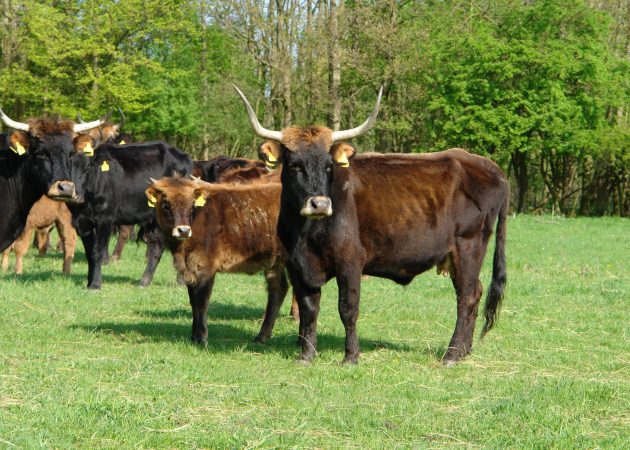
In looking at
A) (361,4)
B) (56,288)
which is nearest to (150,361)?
(56,288)

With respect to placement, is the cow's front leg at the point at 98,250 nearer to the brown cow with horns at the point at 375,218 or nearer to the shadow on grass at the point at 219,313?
the shadow on grass at the point at 219,313

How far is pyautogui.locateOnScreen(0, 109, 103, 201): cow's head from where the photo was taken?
9172 millimetres

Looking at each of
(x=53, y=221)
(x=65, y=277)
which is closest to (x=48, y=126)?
(x=65, y=277)

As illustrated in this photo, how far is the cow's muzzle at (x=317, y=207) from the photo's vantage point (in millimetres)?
7492

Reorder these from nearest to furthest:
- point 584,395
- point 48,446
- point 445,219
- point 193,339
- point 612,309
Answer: point 48,446
point 584,395
point 445,219
point 193,339
point 612,309

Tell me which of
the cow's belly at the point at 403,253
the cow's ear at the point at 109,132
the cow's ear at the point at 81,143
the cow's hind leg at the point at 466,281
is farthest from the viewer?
→ the cow's ear at the point at 109,132

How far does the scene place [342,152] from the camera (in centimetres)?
796

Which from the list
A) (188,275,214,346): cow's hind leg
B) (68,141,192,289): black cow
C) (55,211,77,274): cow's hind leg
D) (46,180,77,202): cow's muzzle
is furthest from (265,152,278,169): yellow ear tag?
(55,211,77,274): cow's hind leg

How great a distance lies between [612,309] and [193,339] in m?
5.68

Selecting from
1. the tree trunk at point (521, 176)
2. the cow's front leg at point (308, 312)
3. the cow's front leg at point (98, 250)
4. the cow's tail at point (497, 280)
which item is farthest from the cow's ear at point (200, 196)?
the tree trunk at point (521, 176)

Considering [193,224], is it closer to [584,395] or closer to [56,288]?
[56,288]

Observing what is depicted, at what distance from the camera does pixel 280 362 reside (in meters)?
8.07

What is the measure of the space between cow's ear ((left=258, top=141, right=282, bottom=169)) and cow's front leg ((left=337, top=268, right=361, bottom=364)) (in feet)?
3.92

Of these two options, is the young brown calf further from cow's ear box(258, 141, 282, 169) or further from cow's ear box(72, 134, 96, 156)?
cow's ear box(258, 141, 282, 169)
